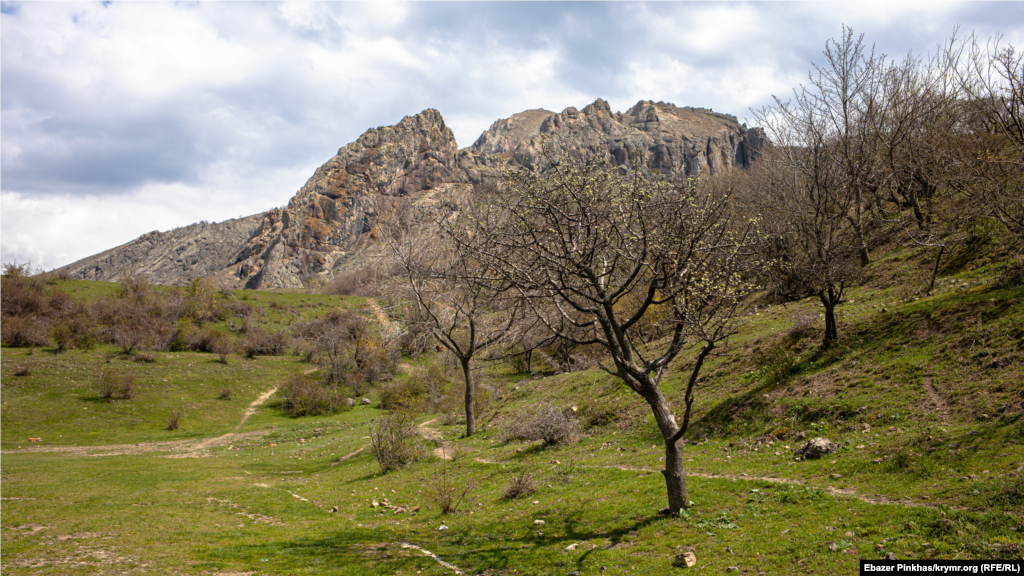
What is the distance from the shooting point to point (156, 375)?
36812 millimetres

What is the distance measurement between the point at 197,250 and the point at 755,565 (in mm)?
239830

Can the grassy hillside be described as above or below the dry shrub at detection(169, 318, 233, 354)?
below

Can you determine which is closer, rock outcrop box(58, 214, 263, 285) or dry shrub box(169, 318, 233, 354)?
dry shrub box(169, 318, 233, 354)

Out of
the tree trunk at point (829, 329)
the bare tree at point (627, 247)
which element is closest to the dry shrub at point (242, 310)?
the bare tree at point (627, 247)

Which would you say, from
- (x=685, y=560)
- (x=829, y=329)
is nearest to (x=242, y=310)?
(x=829, y=329)

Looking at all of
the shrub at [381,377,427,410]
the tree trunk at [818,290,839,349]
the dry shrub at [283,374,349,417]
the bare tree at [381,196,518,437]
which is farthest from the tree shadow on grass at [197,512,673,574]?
the dry shrub at [283,374,349,417]

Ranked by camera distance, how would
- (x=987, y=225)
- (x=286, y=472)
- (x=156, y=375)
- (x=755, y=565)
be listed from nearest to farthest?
(x=755, y=565) → (x=987, y=225) → (x=286, y=472) → (x=156, y=375)

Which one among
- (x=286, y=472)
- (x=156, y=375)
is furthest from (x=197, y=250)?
(x=286, y=472)

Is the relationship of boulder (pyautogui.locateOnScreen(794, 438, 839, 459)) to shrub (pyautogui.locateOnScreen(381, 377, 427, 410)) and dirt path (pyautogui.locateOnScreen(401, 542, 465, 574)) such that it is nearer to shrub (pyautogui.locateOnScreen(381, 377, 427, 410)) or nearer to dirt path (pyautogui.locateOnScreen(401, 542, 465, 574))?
dirt path (pyautogui.locateOnScreen(401, 542, 465, 574))

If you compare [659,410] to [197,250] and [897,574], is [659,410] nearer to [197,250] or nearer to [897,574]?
[897,574]

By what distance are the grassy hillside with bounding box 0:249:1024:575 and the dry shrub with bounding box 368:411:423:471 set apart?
41cm

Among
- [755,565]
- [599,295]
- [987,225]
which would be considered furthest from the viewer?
[987,225]

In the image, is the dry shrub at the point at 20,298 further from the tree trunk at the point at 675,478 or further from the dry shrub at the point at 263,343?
the tree trunk at the point at 675,478

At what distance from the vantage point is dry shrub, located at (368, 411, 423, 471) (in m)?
16.5
